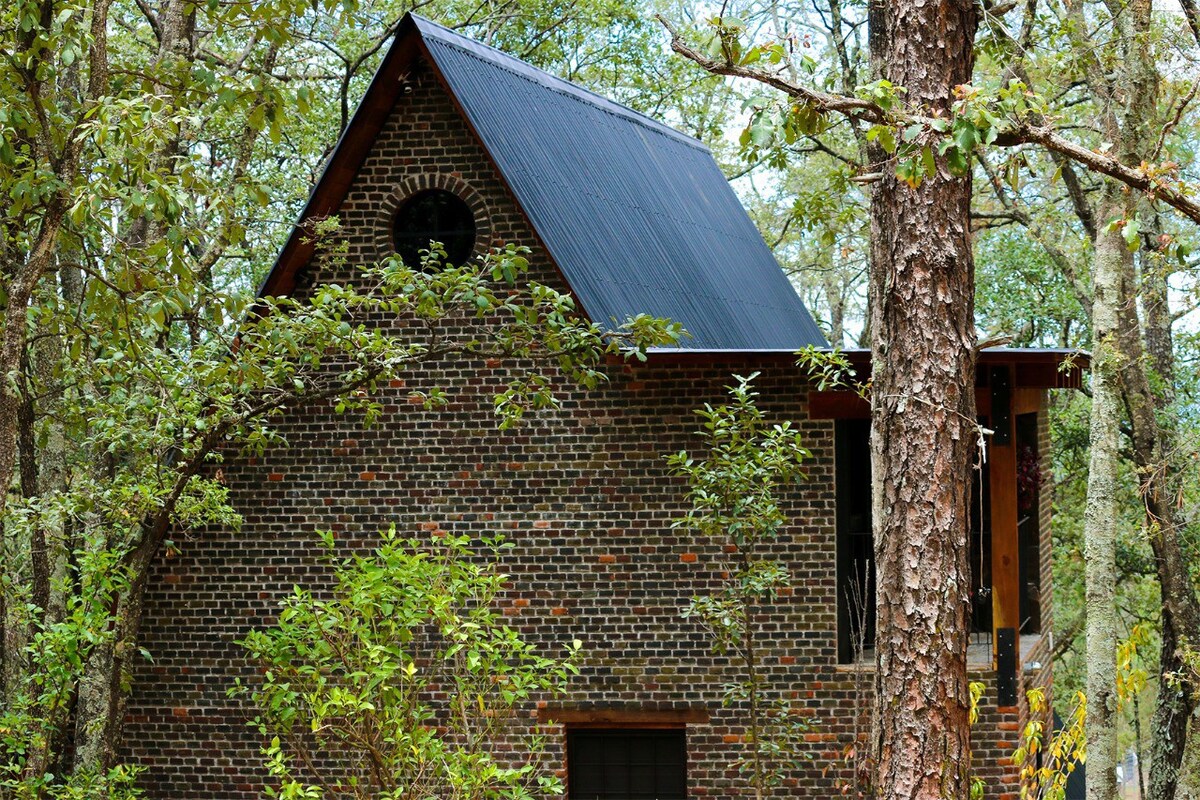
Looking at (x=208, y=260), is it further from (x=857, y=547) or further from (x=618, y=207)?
(x=857, y=547)

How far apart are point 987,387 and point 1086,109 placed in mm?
9476

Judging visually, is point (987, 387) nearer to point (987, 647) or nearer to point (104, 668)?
point (987, 647)

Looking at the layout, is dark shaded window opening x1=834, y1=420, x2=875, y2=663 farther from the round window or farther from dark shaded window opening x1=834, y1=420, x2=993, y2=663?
the round window

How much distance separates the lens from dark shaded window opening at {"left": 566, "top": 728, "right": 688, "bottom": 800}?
38.0ft

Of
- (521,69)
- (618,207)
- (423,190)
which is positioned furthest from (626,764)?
(521,69)

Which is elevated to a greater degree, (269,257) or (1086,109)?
(1086,109)

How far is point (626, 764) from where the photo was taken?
11.6m

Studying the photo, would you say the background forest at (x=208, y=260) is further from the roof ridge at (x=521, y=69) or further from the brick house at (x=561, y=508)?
the roof ridge at (x=521, y=69)

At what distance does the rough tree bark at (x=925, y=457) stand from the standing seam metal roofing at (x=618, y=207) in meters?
4.50

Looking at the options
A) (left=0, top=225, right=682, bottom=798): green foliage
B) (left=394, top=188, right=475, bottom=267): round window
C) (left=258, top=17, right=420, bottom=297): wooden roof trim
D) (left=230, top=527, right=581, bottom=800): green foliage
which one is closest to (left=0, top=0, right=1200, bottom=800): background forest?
(left=0, top=225, right=682, bottom=798): green foliage

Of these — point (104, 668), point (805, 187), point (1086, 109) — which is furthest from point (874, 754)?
point (805, 187)

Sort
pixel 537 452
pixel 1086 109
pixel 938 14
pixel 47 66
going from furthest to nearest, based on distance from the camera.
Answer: pixel 1086 109 < pixel 537 452 < pixel 47 66 < pixel 938 14

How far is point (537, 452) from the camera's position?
11719 mm

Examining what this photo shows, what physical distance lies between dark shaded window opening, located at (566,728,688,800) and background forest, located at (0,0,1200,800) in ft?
10.4
